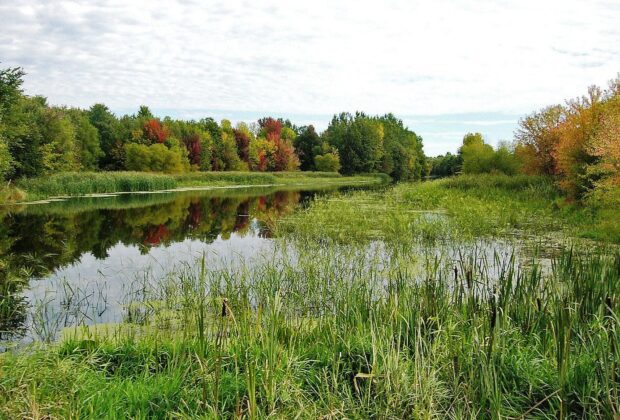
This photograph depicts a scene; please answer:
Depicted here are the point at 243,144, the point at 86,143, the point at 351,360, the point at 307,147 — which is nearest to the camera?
the point at 351,360

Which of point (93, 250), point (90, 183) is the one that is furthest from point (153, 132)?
point (93, 250)

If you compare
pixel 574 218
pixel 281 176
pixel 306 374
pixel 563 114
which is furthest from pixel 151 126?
pixel 306 374

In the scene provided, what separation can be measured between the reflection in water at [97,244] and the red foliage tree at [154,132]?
31253 mm

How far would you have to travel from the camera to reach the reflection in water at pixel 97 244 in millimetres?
8406

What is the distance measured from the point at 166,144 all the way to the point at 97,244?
4320 cm

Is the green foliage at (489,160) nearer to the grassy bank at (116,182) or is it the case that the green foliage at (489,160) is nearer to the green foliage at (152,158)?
the grassy bank at (116,182)

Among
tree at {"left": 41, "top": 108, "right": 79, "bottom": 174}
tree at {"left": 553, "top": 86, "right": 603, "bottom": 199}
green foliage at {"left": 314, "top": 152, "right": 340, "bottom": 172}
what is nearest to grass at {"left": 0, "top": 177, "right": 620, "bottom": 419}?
tree at {"left": 553, "top": 86, "right": 603, "bottom": 199}

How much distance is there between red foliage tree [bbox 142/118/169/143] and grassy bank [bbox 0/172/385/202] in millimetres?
7472

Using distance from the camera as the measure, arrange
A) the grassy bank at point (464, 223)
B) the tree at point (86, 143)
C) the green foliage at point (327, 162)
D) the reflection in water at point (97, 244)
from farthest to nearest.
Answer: the green foliage at point (327, 162)
the tree at point (86, 143)
the grassy bank at point (464, 223)
the reflection in water at point (97, 244)

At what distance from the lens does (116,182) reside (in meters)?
36.7

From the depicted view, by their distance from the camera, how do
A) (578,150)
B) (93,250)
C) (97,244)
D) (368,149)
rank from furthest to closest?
(368,149) < (578,150) < (97,244) < (93,250)

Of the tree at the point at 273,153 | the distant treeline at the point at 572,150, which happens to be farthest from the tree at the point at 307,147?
the distant treeline at the point at 572,150

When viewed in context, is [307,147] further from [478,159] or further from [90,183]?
[90,183]

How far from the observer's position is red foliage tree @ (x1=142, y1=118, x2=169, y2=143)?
54.7 m
